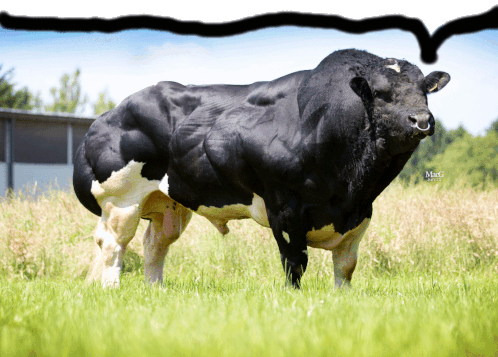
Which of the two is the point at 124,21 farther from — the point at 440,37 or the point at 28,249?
the point at 28,249

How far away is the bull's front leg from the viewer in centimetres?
358

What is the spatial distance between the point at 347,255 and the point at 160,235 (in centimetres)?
203

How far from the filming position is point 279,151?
3557mm

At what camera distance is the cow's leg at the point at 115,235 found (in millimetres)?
4609

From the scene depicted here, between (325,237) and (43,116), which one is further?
(43,116)

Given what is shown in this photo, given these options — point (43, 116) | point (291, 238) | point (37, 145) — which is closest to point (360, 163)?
point (291, 238)

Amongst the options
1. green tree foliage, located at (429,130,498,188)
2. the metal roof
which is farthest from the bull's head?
the metal roof

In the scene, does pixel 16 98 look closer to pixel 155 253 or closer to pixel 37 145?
pixel 37 145

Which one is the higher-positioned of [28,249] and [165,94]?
[165,94]

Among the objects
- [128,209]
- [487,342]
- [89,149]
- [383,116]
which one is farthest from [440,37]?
[89,149]

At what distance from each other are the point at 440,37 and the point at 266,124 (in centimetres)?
149

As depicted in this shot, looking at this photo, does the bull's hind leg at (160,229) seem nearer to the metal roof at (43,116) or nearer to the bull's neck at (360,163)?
the bull's neck at (360,163)

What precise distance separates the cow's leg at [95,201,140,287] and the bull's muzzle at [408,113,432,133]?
8.61 feet

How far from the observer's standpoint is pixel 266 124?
3717mm
